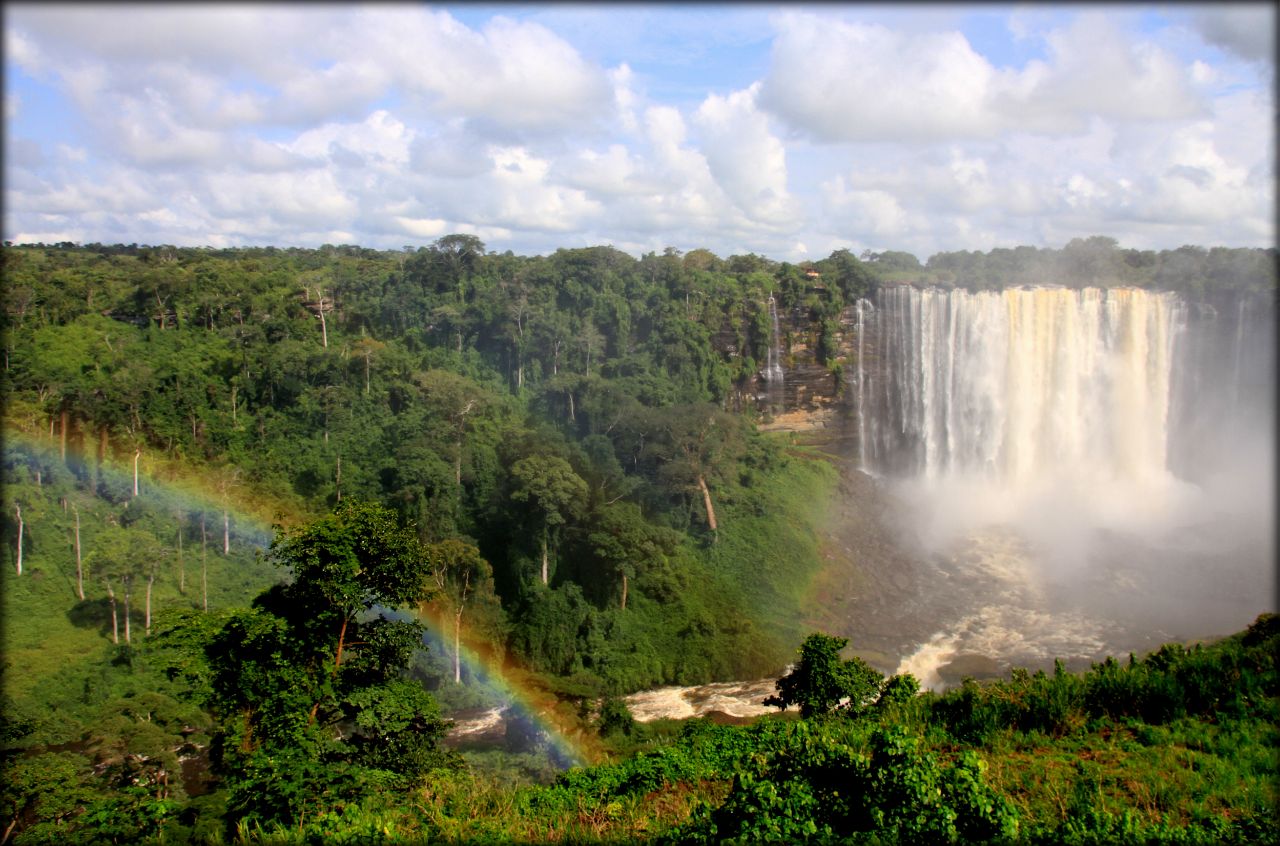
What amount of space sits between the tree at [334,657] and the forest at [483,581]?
0.04m

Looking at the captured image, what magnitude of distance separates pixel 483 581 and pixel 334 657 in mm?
9389

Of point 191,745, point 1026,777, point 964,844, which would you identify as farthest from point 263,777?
point 191,745

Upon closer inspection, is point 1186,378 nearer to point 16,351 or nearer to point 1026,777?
point 1026,777

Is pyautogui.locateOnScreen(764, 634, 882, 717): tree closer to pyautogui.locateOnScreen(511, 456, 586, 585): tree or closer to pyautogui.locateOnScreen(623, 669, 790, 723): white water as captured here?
pyautogui.locateOnScreen(623, 669, 790, 723): white water

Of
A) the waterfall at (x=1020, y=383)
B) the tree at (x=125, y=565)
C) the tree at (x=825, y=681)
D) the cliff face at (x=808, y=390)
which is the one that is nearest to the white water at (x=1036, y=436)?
the waterfall at (x=1020, y=383)

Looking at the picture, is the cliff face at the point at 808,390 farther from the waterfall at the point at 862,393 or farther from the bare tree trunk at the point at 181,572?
the bare tree trunk at the point at 181,572

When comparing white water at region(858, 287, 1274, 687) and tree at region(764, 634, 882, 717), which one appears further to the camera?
white water at region(858, 287, 1274, 687)

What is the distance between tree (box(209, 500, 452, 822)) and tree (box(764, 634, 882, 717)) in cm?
492

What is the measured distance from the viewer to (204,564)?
60.7 feet

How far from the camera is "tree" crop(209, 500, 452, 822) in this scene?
26.3ft

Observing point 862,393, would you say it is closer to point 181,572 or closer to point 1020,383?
point 1020,383

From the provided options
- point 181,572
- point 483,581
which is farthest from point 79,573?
point 483,581

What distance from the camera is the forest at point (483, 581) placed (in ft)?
18.9

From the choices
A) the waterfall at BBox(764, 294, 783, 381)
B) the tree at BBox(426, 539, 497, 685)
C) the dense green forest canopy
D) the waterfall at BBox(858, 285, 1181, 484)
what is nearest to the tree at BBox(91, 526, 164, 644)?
the dense green forest canopy
